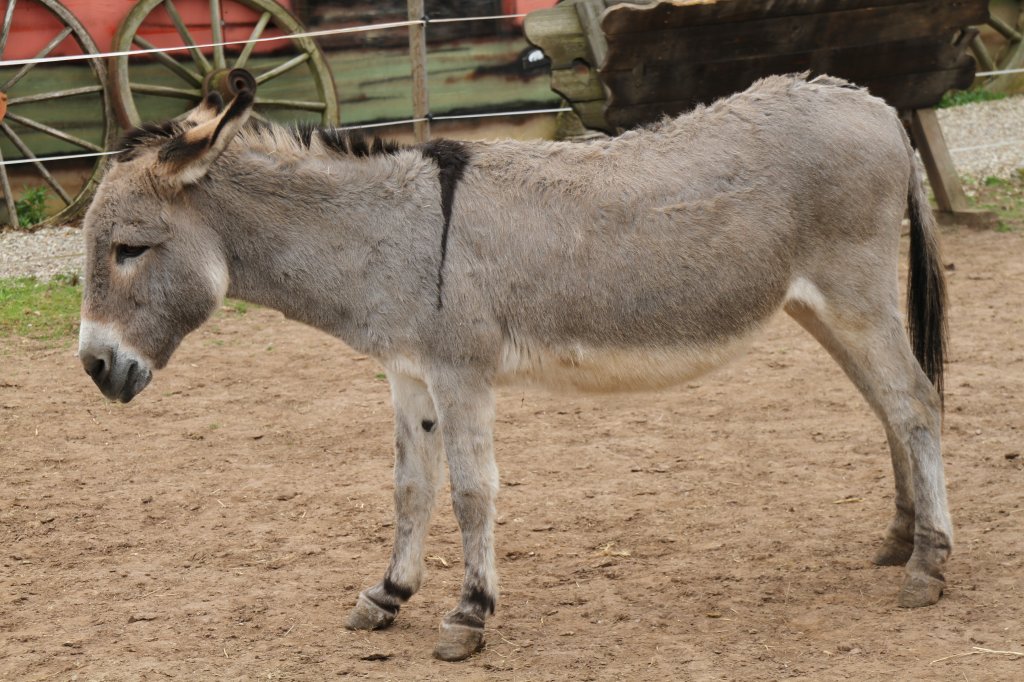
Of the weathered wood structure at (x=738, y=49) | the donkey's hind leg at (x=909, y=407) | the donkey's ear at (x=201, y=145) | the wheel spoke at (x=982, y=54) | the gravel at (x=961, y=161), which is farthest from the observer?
the wheel spoke at (x=982, y=54)

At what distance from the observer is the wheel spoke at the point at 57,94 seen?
30.5ft

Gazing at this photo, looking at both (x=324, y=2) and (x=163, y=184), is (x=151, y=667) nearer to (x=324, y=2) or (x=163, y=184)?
(x=163, y=184)

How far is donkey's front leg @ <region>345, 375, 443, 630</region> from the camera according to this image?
154 inches

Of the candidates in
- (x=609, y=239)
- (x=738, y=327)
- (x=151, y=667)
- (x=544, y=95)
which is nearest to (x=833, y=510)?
(x=738, y=327)

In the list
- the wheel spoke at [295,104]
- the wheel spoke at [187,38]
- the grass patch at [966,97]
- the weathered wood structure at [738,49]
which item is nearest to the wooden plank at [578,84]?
the weathered wood structure at [738,49]

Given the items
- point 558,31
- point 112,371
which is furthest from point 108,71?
point 112,371

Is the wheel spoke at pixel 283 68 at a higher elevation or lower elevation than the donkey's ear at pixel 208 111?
lower

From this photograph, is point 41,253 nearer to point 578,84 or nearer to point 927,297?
point 578,84

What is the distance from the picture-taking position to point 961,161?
1068 centimetres

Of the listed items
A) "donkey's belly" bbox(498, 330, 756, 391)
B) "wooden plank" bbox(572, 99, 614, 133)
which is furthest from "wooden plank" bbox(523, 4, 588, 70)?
"donkey's belly" bbox(498, 330, 756, 391)

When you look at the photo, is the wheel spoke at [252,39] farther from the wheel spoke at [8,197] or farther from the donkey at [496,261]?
the donkey at [496,261]

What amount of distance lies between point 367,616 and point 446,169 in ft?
4.89

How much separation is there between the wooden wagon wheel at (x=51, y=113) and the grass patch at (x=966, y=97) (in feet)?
28.1

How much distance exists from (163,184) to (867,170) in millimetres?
2248
